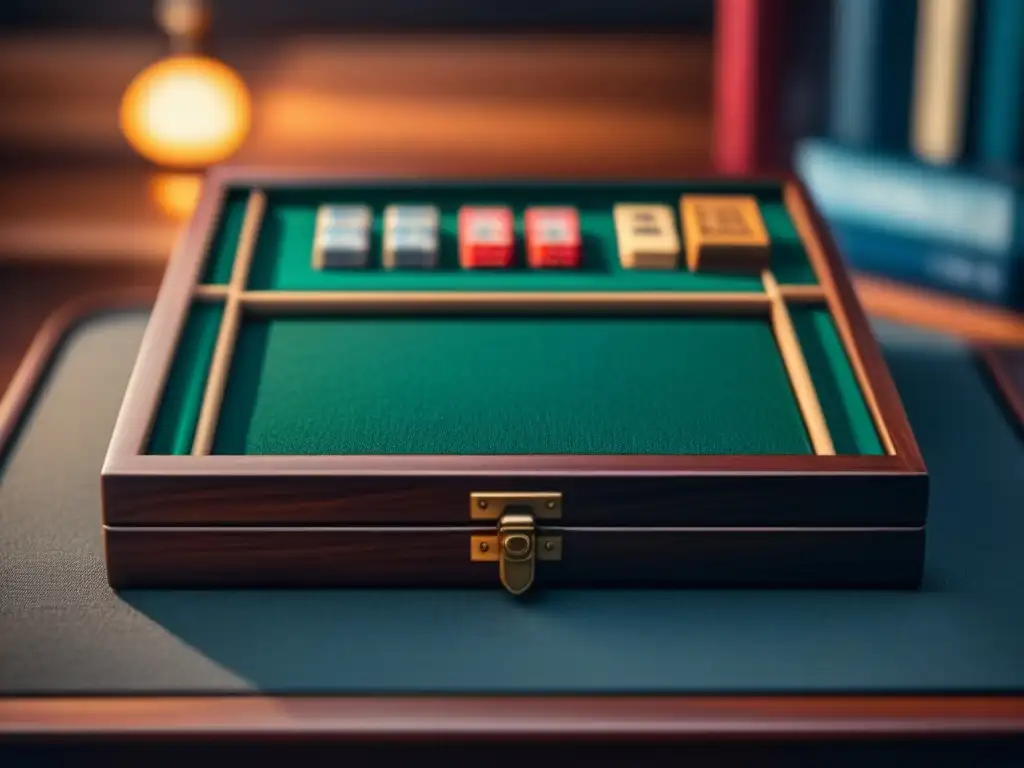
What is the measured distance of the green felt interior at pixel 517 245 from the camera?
99cm

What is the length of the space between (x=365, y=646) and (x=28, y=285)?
0.62 metres

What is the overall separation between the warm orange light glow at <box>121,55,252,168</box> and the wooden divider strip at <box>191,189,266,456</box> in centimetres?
39

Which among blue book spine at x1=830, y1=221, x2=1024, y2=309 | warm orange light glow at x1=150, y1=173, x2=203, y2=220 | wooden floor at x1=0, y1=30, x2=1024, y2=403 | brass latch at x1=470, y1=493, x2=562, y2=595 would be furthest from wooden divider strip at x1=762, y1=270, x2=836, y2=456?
warm orange light glow at x1=150, y1=173, x2=203, y2=220

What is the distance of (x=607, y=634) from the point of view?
0.78 m

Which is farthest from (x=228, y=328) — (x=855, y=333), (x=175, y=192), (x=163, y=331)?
(x=175, y=192)

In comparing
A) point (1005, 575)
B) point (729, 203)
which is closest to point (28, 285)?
point (729, 203)

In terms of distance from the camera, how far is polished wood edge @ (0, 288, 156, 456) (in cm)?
102

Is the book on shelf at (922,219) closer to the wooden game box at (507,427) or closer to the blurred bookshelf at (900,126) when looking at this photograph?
the blurred bookshelf at (900,126)

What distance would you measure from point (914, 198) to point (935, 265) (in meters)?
0.06

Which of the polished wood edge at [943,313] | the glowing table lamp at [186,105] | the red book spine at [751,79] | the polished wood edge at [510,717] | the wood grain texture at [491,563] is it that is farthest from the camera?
the glowing table lamp at [186,105]

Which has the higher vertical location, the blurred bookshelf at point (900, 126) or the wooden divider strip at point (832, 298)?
the blurred bookshelf at point (900, 126)

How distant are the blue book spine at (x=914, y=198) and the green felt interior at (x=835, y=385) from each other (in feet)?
0.74

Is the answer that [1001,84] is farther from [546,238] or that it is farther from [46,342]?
[46,342]

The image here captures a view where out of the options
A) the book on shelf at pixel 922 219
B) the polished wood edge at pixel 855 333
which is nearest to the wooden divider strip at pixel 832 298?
the polished wood edge at pixel 855 333
